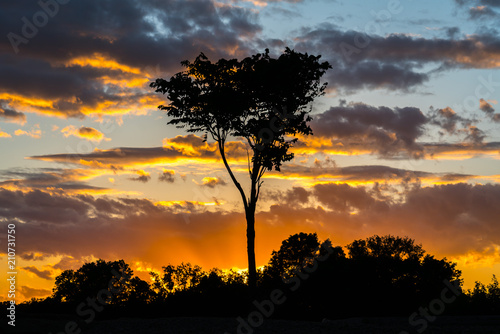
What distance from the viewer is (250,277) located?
3669 cm

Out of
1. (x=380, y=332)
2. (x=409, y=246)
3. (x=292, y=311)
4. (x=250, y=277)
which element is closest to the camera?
(x=380, y=332)

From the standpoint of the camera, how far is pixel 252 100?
3934 cm

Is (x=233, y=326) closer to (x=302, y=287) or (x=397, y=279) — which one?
(x=302, y=287)

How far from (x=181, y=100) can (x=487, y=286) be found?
5692cm

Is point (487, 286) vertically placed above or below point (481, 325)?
above

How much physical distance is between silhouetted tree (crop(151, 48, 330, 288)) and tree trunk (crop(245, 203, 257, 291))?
0.07m

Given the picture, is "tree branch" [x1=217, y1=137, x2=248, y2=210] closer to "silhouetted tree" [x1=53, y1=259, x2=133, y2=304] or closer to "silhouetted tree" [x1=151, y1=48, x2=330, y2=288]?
"silhouetted tree" [x1=151, y1=48, x2=330, y2=288]

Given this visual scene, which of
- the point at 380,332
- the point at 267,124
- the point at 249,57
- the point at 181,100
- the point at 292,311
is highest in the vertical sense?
the point at 249,57

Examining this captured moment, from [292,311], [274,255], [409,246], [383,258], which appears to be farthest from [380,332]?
[409,246]

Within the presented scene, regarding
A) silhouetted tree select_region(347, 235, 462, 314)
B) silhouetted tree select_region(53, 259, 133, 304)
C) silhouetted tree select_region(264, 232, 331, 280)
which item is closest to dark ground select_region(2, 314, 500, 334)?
silhouetted tree select_region(347, 235, 462, 314)

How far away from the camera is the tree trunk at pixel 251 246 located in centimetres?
3653

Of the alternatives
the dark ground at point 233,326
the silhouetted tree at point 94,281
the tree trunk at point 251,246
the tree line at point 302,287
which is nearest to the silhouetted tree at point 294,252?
the tree line at point 302,287

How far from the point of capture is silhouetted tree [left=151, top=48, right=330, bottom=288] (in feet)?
126

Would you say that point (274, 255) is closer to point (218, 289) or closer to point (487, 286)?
point (218, 289)
